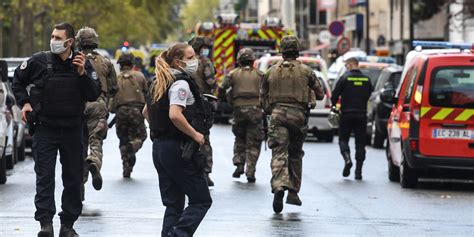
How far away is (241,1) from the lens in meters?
146

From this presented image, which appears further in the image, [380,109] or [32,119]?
[380,109]

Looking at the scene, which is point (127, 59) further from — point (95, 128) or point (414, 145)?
point (414, 145)

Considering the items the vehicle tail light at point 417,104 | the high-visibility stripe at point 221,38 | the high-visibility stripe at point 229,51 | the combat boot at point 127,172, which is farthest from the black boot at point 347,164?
the high-visibility stripe at point 221,38

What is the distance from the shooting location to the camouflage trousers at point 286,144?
14508 mm

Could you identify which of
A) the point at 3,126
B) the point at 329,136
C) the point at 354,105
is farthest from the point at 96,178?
the point at 329,136

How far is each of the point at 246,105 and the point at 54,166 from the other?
7.62 meters

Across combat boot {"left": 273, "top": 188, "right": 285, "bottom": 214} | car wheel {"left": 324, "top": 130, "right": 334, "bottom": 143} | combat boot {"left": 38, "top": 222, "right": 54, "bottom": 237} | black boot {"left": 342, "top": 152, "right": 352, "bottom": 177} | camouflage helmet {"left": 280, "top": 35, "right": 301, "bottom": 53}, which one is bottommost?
car wheel {"left": 324, "top": 130, "right": 334, "bottom": 143}

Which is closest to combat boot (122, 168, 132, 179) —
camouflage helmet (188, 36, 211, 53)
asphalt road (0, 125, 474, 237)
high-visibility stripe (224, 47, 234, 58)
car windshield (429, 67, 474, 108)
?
asphalt road (0, 125, 474, 237)

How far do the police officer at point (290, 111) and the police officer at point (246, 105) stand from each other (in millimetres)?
4131

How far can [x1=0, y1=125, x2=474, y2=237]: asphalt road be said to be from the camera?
13.0 m

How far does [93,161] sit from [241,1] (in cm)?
13068

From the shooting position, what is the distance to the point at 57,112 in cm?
1167

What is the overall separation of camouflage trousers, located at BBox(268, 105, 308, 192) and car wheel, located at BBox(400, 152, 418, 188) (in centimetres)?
376

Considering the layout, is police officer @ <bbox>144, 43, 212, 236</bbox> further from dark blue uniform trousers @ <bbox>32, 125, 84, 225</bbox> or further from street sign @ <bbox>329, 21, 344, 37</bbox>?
street sign @ <bbox>329, 21, 344, 37</bbox>
